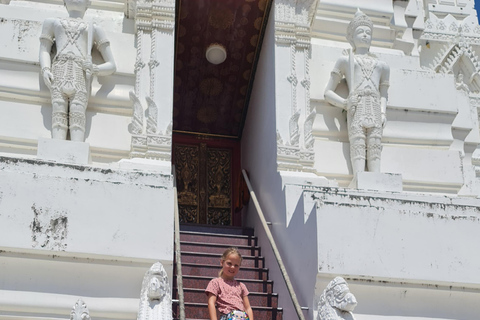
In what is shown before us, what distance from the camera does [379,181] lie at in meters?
9.88

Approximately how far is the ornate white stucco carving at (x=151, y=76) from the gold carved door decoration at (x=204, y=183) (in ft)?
8.66

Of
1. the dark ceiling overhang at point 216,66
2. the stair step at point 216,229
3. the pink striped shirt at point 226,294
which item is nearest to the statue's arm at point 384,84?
the dark ceiling overhang at point 216,66

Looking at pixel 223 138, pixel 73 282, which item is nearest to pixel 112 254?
pixel 73 282

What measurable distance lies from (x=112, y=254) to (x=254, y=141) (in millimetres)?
4386

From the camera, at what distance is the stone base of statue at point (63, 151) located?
8953mm

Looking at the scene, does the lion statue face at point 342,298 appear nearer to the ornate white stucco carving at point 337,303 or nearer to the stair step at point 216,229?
the ornate white stucco carving at point 337,303

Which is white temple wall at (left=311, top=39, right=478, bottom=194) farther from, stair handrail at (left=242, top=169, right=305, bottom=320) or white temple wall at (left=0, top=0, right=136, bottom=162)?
white temple wall at (left=0, top=0, right=136, bottom=162)

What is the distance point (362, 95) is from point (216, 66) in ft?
9.09

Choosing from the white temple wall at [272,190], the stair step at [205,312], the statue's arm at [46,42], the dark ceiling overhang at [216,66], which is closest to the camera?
the white temple wall at [272,190]

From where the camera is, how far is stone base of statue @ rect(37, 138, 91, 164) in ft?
29.4

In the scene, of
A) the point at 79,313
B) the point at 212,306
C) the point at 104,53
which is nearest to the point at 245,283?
the point at 212,306

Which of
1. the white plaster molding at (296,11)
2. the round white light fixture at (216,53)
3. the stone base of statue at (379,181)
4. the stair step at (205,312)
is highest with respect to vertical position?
the white plaster molding at (296,11)

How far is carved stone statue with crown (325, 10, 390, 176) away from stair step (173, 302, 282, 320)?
2.33 m

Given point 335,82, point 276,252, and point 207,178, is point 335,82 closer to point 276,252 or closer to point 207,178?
point 207,178
